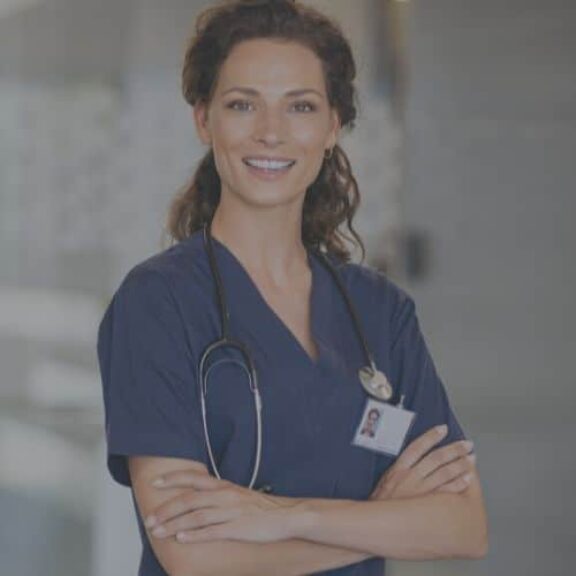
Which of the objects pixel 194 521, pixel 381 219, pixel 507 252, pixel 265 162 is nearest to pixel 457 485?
pixel 194 521

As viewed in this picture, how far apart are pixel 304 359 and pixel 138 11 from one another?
5.69 feet

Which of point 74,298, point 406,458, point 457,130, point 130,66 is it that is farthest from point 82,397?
point 406,458

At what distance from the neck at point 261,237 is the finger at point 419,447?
26cm

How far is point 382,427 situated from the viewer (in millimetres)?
1823

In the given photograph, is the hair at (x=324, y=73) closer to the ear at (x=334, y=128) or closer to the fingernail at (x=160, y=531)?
the ear at (x=334, y=128)

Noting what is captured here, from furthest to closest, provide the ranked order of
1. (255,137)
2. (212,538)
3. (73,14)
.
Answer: (73,14) → (255,137) → (212,538)

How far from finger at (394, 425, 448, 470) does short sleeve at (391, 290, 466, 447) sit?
0.06 feet

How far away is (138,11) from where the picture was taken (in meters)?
3.36

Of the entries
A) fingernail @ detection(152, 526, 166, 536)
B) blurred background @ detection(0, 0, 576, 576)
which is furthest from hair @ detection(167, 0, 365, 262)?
blurred background @ detection(0, 0, 576, 576)

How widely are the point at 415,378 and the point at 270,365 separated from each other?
23cm

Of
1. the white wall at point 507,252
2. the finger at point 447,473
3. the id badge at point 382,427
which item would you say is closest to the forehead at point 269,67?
the id badge at point 382,427

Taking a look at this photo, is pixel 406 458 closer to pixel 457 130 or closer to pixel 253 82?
pixel 253 82

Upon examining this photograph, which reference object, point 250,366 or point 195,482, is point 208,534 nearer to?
point 195,482

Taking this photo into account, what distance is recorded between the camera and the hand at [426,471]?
184 centimetres
